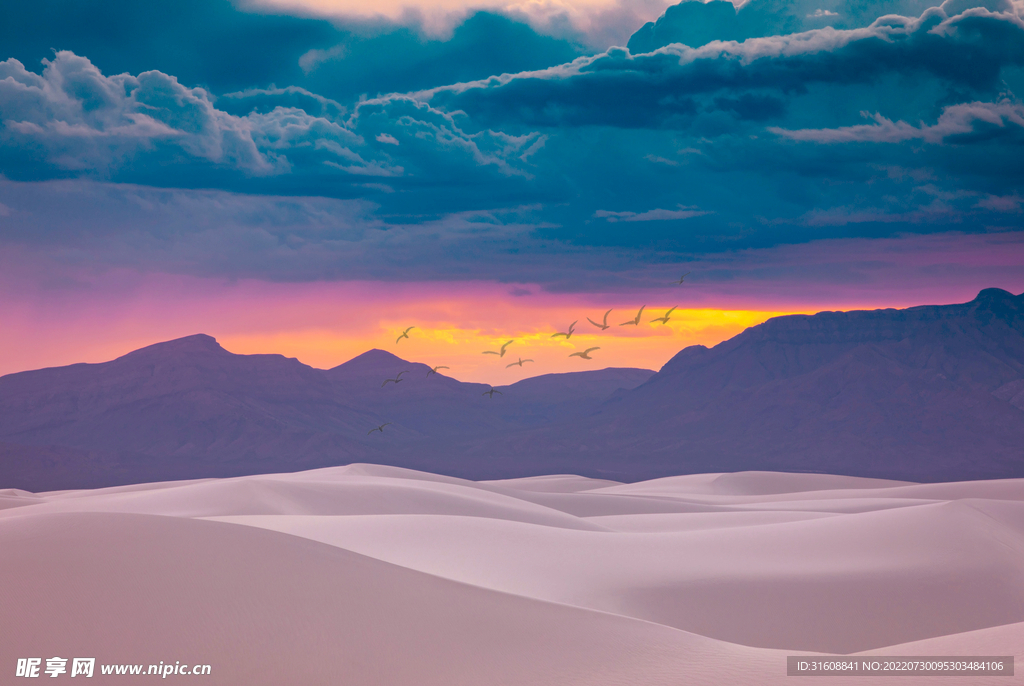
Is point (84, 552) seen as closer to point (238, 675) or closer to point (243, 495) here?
point (238, 675)

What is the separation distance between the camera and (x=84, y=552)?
1641cm

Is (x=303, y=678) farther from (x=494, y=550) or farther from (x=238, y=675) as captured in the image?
(x=494, y=550)

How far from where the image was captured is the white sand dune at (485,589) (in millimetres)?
14148

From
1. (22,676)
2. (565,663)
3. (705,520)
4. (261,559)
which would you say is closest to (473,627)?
(565,663)

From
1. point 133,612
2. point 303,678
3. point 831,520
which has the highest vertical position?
point 831,520

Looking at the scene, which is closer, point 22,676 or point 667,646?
point 22,676

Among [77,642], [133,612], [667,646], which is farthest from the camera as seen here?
[667,646]

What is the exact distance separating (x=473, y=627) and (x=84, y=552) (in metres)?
8.07

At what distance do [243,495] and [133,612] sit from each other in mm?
37057

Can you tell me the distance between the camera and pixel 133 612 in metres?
14.6

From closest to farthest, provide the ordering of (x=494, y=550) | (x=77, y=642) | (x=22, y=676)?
(x=22, y=676), (x=77, y=642), (x=494, y=550)

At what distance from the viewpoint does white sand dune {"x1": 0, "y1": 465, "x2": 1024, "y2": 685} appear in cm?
1415

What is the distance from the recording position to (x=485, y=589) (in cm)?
1912

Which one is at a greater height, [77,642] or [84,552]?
[84,552]
